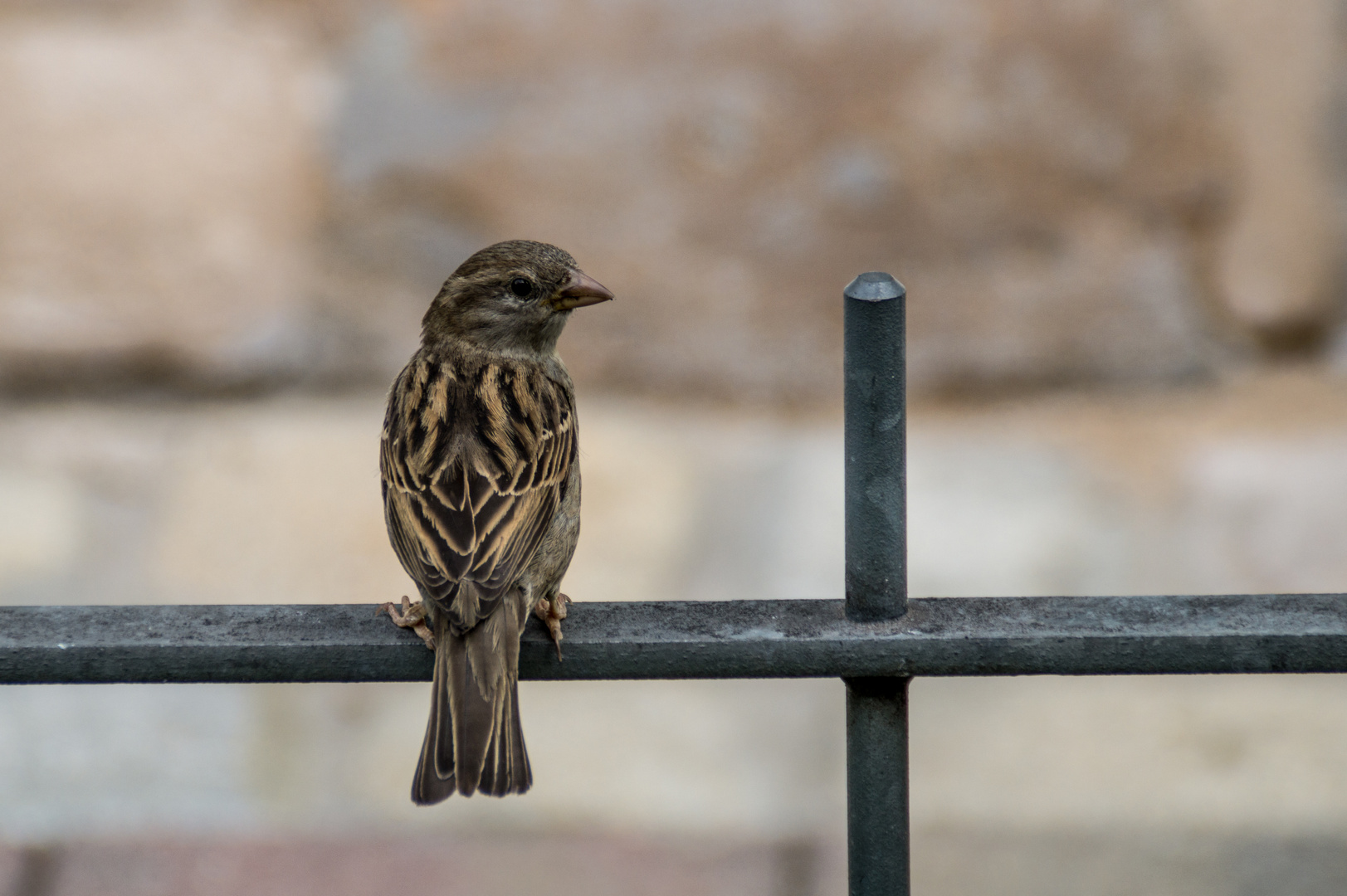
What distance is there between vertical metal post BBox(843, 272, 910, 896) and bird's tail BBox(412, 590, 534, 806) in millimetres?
379

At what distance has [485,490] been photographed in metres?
2.40

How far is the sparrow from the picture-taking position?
6.06 ft

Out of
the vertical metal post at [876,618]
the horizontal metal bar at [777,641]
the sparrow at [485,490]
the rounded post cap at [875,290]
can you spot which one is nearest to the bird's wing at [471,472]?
the sparrow at [485,490]

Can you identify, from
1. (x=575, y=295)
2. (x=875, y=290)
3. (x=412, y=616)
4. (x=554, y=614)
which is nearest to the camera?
(x=875, y=290)

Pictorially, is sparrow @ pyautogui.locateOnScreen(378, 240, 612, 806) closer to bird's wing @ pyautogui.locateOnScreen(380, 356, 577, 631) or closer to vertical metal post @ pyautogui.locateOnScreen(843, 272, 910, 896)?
bird's wing @ pyautogui.locateOnScreen(380, 356, 577, 631)

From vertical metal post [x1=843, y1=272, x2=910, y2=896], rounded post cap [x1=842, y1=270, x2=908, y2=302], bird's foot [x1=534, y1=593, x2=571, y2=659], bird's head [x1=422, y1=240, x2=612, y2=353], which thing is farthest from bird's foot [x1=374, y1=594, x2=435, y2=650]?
bird's head [x1=422, y1=240, x2=612, y2=353]

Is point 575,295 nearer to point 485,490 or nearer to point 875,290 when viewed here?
point 485,490

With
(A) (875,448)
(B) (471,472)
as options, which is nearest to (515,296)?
(B) (471,472)

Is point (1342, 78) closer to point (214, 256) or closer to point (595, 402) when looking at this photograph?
point (595, 402)

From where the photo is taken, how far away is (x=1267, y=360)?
14.2 feet

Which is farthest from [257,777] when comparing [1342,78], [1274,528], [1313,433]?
[1342,78]

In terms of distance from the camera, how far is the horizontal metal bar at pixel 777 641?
1.58 m

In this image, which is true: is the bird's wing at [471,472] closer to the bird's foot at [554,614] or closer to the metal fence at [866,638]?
the bird's foot at [554,614]

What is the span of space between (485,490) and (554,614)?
344 mm
